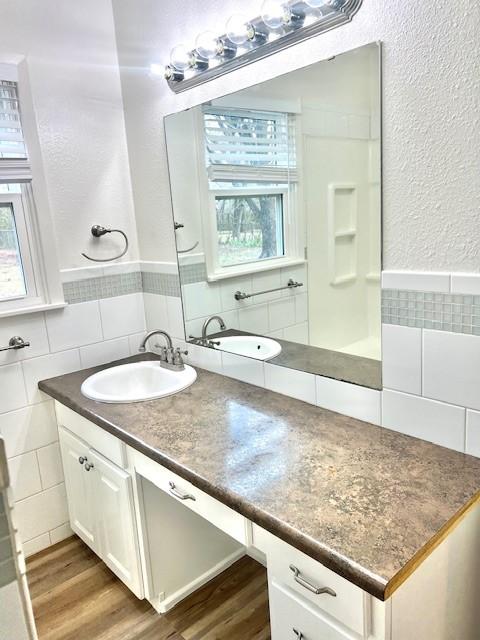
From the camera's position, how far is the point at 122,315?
2318 mm

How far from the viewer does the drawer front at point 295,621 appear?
1.02 metres

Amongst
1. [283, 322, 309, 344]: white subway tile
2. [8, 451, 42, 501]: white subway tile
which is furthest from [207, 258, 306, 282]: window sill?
[8, 451, 42, 501]: white subway tile

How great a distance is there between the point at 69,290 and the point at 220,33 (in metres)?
1.21

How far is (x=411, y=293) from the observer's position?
4.22 ft

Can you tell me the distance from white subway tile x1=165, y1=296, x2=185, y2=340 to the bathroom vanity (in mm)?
338

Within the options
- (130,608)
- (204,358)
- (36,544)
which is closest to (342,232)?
(204,358)

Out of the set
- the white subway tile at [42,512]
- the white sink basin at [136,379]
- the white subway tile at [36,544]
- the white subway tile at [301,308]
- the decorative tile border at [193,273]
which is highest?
the decorative tile border at [193,273]

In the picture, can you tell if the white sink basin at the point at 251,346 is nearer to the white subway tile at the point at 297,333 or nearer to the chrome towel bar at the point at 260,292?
the white subway tile at the point at 297,333

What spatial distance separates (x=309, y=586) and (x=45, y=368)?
1.52 meters

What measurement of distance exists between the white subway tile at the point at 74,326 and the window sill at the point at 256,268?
0.61 metres

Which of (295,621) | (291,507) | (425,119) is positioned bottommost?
(295,621)

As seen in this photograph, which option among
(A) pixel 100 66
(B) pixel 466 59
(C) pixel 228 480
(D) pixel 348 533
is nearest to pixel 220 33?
(A) pixel 100 66

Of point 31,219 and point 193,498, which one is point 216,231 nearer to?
point 31,219

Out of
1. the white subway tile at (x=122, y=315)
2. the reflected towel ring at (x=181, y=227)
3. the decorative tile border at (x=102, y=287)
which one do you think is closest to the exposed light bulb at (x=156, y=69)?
the reflected towel ring at (x=181, y=227)
